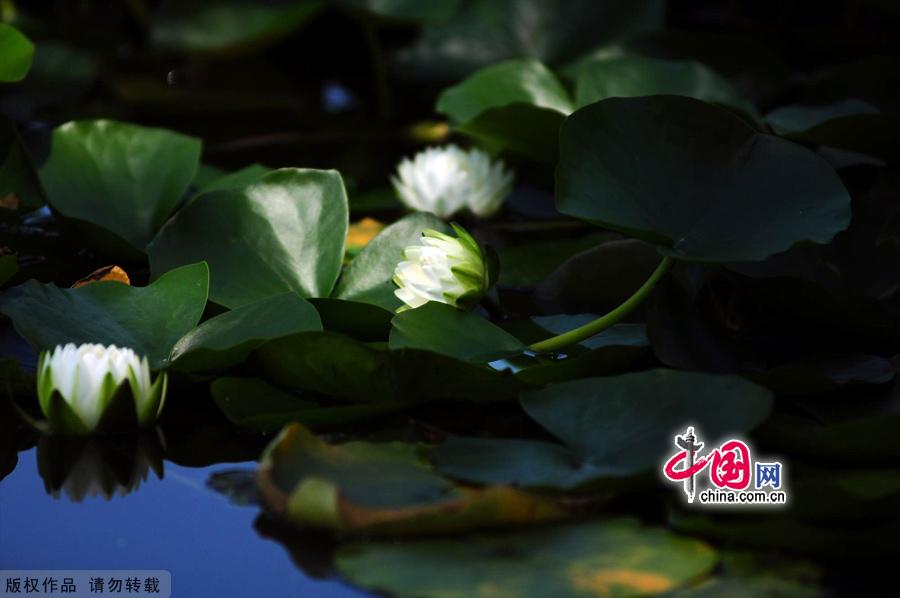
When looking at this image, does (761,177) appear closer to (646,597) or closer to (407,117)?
(646,597)

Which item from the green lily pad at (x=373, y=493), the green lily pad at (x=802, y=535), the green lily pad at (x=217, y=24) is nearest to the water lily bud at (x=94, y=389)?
the green lily pad at (x=373, y=493)

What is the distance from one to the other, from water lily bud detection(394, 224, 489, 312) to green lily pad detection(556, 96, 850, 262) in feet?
0.26

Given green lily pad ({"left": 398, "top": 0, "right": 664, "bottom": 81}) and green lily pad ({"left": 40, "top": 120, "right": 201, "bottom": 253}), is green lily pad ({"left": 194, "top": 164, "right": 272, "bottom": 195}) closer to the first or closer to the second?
green lily pad ({"left": 40, "top": 120, "right": 201, "bottom": 253})

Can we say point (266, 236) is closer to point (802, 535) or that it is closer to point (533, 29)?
point (802, 535)

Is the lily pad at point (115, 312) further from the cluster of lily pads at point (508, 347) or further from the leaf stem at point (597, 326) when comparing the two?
the leaf stem at point (597, 326)

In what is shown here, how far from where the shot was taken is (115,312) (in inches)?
34.8

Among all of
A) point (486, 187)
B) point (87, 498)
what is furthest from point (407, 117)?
point (87, 498)

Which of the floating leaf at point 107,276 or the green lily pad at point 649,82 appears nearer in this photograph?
the floating leaf at point 107,276

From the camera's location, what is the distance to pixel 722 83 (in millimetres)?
1251

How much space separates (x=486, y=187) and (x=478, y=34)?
0.61 m

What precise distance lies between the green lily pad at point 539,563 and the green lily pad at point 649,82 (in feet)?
2.18

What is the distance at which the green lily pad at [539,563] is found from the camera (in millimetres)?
603

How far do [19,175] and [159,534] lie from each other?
1.88ft

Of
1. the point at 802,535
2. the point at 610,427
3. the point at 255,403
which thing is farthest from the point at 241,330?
the point at 802,535
